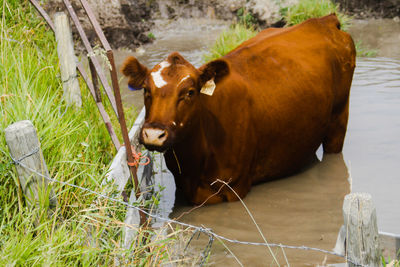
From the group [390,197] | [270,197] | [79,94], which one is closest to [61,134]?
[79,94]

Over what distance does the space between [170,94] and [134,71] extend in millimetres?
448

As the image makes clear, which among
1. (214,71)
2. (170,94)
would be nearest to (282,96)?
(214,71)

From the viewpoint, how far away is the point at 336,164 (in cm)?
602

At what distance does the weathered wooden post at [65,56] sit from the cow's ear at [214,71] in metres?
1.38

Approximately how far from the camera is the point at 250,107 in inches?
202

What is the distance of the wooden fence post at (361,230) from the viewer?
247 cm

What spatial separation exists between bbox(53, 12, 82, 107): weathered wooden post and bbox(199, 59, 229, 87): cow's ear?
4.52 feet

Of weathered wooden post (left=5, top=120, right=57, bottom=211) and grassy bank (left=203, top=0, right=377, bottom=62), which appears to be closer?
weathered wooden post (left=5, top=120, right=57, bottom=211)

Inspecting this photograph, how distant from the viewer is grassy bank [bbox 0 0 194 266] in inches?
128

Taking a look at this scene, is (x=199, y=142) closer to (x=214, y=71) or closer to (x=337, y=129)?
(x=214, y=71)

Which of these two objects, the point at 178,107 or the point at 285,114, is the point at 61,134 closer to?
the point at 178,107

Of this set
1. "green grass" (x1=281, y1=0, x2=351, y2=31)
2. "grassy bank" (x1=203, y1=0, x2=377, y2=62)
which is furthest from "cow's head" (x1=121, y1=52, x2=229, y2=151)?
"green grass" (x1=281, y1=0, x2=351, y2=31)

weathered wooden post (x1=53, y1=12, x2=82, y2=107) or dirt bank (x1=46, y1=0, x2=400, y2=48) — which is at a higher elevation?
weathered wooden post (x1=53, y1=12, x2=82, y2=107)

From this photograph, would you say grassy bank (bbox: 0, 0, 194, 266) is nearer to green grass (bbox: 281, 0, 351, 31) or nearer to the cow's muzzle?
the cow's muzzle
